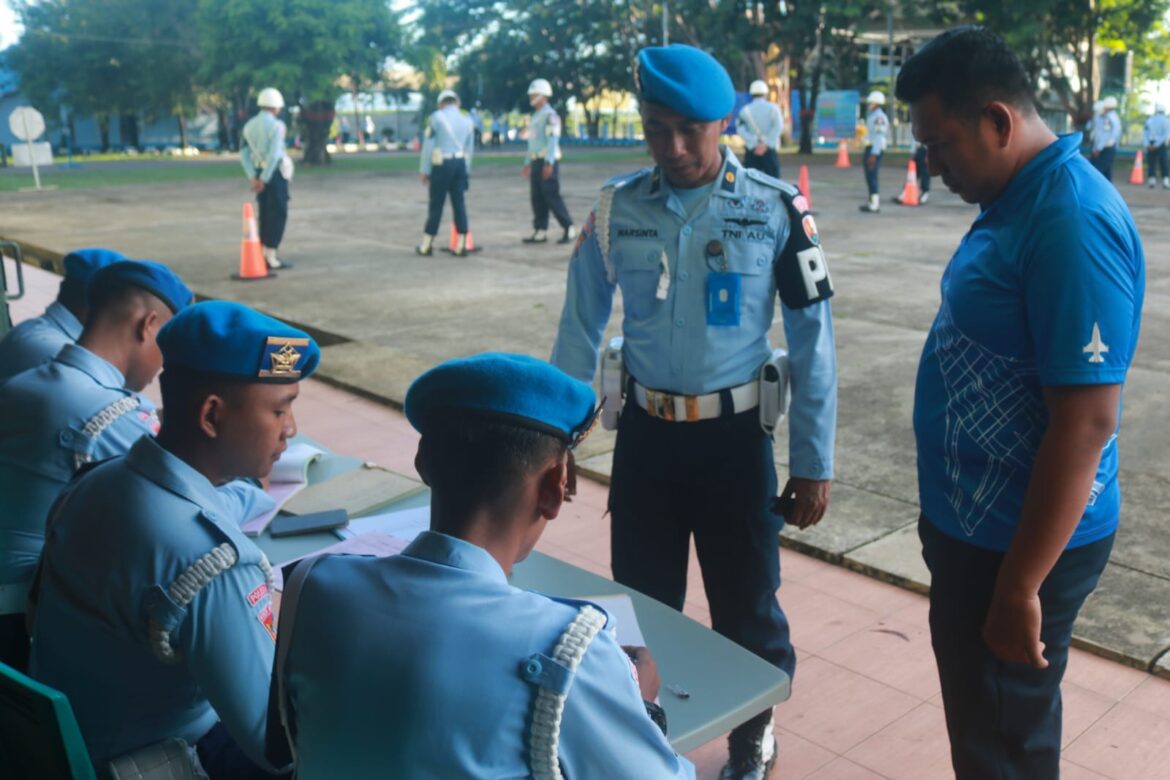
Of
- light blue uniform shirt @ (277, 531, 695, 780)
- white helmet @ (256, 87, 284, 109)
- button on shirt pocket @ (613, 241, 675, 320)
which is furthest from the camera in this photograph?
white helmet @ (256, 87, 284, 109)

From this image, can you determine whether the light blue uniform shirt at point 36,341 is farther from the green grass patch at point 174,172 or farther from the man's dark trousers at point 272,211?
the green grass patch at point 174,172

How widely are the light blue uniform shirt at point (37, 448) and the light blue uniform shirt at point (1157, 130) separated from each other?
77.1 ft

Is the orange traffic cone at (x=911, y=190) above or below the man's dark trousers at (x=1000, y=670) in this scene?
above

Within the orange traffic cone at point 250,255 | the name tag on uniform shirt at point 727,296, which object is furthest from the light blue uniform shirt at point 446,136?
the name tag on uniform shirt at point 727,296

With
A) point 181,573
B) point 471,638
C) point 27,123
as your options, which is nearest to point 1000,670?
point 471,638

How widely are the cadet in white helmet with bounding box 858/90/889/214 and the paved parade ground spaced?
0.54 m

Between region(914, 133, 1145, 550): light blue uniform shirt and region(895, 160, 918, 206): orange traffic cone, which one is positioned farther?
region(895, 160, 918, 206): orange traffic cone

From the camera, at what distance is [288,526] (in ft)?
8.54

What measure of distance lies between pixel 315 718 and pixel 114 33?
57.1 m

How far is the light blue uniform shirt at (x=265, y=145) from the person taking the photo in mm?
11930

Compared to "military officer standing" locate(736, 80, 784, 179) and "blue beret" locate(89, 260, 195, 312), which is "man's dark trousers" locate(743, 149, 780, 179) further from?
"blue beret" locate(89, 260, 195, 312)

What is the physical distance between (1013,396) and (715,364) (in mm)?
985

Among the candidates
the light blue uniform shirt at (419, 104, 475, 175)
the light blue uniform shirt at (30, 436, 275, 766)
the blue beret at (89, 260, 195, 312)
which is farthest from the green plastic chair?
the light blue uniform shirt at (419, 104, 475, 175)

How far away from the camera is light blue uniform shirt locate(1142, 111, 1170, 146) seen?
21.9 m
